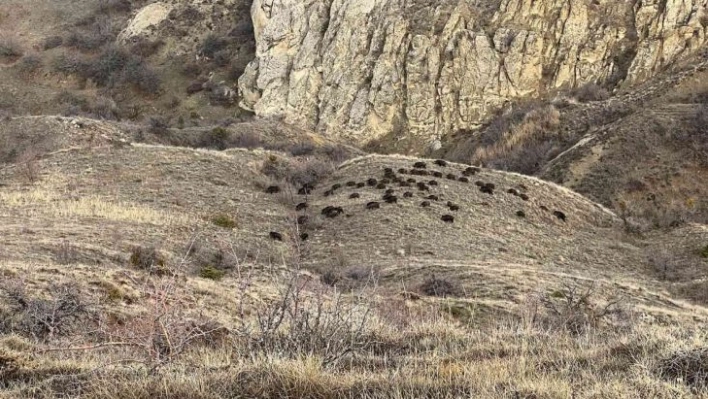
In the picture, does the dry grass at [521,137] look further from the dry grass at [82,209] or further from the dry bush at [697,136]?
the dry grass at [82,209]

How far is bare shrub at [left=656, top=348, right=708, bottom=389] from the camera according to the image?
439 cm

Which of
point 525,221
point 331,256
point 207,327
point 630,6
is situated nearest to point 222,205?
point 331,256

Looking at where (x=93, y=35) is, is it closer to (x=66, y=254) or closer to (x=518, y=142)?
(x=518, y=142)

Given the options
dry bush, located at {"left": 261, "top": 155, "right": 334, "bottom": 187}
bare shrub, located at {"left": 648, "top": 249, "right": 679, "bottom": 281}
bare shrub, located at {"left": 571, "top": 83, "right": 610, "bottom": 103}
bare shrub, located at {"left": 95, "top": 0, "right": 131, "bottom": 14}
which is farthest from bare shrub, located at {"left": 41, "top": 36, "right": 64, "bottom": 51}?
bare shrub, located at {"left": 648, "top": 249, "right": 679, "bottom": 281}

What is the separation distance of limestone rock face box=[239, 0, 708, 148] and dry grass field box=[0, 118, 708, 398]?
61.2 feet

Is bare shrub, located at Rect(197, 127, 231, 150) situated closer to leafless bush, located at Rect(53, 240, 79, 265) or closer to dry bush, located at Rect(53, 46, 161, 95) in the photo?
dry bush, located at Rect(53, 46, 161, 95)

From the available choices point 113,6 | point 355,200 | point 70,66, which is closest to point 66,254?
point 355,200

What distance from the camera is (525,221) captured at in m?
21.0

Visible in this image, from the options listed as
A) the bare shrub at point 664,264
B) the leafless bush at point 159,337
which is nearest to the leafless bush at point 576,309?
the leafless bush at point 159,337

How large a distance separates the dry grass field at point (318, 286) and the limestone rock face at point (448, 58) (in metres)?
18.7

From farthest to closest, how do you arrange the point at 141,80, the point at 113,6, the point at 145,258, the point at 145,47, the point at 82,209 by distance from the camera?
1. the point at 113,6
2. the point at 145,47
3. the point at 141,80
4. the point at 82,209
5. the point at 145,258

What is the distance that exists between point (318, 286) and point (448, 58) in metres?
38.9

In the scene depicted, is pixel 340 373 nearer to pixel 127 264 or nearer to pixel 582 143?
pixel 127 264

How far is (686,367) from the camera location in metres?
4.57
